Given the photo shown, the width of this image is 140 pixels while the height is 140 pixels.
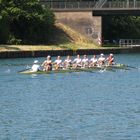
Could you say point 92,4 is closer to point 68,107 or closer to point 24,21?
point 24,21

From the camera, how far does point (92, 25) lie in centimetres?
13775

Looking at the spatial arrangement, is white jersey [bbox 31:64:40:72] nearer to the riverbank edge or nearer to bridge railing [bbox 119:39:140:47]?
the riverbank edge

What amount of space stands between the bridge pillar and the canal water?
195 ft

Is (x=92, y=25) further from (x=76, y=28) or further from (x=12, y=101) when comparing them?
(x=12, y=101)

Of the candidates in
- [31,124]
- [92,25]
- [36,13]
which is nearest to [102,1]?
[92,25]

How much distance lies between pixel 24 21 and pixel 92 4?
1688 centimetres

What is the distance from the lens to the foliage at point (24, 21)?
407ft

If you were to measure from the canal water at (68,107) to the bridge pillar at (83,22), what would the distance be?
Answer: 195ft

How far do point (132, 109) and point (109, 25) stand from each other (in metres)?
109

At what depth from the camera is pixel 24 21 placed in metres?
128

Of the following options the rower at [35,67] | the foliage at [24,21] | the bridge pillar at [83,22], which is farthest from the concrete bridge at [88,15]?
the rower at [35,67]

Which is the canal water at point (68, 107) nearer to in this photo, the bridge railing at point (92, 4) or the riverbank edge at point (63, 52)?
the riverbank edge at point (63, 52)

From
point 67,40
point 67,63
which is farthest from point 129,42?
point 67,63

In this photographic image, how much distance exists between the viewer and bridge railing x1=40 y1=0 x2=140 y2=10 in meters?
136
